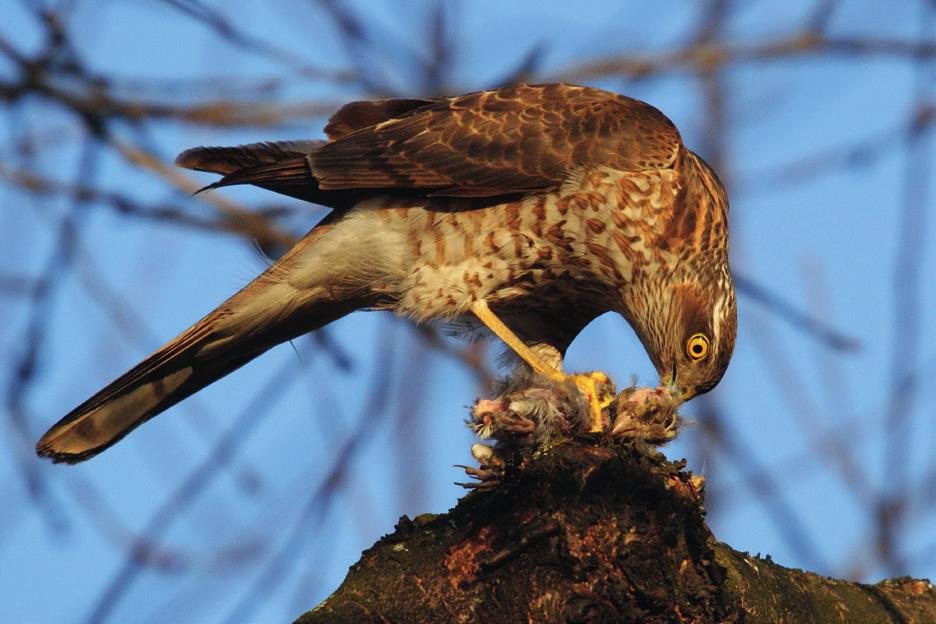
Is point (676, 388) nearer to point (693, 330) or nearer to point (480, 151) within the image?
point (693, 330)

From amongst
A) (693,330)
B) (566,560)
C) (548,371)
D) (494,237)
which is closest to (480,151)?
(494,237)

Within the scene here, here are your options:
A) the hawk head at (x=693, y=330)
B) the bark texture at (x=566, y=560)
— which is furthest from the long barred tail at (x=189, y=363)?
the bark texture at (x=566, y=560)

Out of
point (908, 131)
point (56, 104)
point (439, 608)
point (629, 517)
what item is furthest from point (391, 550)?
point (908, 131)

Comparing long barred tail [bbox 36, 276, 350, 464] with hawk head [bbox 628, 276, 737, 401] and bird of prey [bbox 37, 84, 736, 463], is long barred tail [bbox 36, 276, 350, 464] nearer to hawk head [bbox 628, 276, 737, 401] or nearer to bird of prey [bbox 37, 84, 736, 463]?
bird of prey [bbox 37, 84, 736, 463]

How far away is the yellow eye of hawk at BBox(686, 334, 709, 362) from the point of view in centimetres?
446

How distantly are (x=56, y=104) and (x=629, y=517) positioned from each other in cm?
194

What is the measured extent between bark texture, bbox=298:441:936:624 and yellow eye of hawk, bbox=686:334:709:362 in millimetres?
1601

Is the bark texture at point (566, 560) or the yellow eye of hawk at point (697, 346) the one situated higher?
the yellow eye of hawk at point (697, 346)

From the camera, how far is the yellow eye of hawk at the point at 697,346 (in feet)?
14.6

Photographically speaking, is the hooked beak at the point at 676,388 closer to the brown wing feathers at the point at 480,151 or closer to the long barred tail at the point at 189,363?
the brown wing feathers at the point at 480,151

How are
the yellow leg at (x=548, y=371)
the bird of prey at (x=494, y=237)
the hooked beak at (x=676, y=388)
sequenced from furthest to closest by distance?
the hooked beak at (x=676, y=388) < the bird of prey at (x=494, y=237) < the yellow leg at (x=548, y=371)

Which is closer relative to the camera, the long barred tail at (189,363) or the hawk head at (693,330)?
the long barred tail at (189,363)

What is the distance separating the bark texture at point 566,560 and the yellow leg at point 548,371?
50 cm

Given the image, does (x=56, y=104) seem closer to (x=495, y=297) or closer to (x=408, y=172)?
(x=408, y=172)
